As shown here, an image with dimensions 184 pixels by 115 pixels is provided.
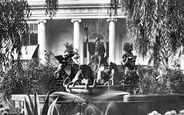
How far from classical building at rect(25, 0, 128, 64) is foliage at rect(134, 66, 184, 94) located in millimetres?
23595

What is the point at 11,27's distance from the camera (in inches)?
313

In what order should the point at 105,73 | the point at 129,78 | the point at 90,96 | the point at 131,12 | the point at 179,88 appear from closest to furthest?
the point at 131,12 < the point at 90,96 < the point at 129,78 < the point at 105,73 < the point at 179,88

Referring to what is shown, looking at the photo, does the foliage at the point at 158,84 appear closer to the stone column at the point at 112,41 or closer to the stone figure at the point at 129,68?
the stone figure at the point at 129,68

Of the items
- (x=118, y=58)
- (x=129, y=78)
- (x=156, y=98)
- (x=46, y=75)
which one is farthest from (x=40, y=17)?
(x=156, y=98)

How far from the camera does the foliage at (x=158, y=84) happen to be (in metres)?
13.9

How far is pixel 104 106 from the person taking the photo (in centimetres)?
1023

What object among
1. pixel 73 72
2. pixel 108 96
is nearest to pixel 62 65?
pixel 73 72

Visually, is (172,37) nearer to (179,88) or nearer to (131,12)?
(131,12)

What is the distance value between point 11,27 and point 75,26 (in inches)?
1465

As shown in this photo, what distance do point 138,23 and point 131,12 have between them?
2.28 ft

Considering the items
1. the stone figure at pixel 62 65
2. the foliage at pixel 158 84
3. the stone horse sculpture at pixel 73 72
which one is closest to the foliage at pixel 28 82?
→ the stone figure at pixel 62 65

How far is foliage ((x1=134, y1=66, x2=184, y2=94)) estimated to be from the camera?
45.8 ft

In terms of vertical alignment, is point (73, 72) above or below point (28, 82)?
above

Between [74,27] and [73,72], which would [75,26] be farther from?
[73,72]
